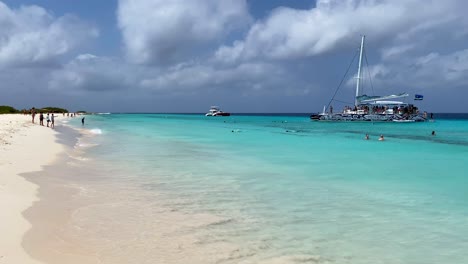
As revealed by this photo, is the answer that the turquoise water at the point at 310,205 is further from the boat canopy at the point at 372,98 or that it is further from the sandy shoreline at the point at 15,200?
the boat canopy at the point at 372,98

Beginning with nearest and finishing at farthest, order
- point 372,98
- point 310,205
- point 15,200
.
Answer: point 15,200
point 310,205
point 372,98

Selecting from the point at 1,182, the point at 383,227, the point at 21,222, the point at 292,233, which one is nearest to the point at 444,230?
the point at 383,227

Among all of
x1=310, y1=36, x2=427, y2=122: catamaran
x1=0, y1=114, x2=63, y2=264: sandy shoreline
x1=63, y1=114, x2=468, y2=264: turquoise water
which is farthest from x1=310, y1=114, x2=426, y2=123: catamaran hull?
x1=0, y1=114, x2=63, y2=264: sandy shoreline

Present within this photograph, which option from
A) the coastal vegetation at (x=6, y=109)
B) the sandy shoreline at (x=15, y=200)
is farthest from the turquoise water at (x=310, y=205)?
the coastal vegetation at (x=6, y=109)

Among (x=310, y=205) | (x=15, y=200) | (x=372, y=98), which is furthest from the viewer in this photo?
(x=372, y=98)

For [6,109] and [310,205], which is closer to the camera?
[310,205]

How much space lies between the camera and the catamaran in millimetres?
80062

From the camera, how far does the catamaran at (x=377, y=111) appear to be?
80.1 meters

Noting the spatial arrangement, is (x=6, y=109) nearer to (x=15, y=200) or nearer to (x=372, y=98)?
(x=372, y=98)

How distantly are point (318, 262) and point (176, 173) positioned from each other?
888 cm

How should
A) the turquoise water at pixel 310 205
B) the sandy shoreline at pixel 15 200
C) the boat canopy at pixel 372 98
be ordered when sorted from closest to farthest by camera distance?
the sandy shoreline at pixel 15 200 → the turquoise water at pixel 310 205 → the boat canopy at pixel 372 98

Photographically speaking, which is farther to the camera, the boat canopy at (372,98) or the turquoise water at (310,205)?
the boat canopy at (372,98)

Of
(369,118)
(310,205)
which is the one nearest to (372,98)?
(369,118)

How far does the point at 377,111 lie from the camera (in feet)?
281
